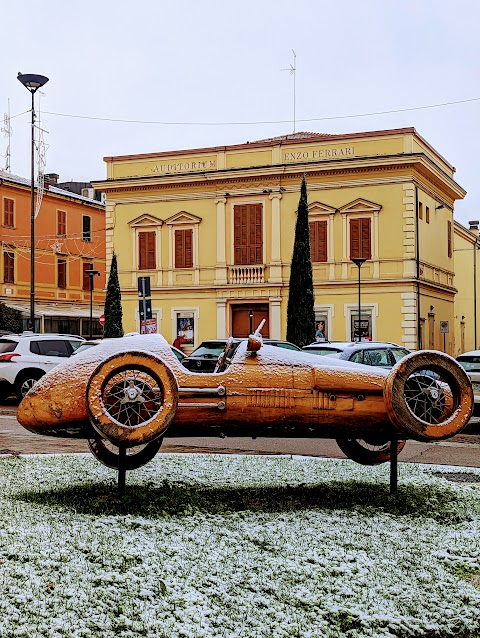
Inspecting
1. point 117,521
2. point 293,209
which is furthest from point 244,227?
point 117,521

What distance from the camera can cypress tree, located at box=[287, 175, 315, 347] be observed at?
107ft

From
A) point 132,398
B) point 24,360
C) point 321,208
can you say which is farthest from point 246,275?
point 132,398

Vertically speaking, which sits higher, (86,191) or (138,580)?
(86,191)

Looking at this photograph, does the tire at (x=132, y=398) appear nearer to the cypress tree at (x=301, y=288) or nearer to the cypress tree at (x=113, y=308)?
the cypress tree at (x=301, y=288)

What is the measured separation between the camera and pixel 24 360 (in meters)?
20.8

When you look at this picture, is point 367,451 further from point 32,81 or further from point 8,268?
point 8,268

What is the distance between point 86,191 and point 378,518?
185ft

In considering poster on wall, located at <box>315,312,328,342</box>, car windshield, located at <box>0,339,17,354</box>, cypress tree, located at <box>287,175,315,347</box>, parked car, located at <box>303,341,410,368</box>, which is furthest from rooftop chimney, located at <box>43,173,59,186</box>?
parked car, located at <box>303,341,410,368</box>

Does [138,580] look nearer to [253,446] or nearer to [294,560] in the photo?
[294,560]

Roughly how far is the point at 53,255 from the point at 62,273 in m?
1.27

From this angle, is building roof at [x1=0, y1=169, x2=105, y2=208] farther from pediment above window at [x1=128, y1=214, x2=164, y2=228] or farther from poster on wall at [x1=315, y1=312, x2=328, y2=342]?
poster on wall at [x1=315, y1=312, x2=328, y2=342]

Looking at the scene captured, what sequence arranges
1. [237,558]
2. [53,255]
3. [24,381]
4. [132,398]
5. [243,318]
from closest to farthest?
[237,558]
[132,398]
[24,381]
[243,318]
[53,255]

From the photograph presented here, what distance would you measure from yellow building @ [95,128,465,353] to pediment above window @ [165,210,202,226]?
0.04 metres

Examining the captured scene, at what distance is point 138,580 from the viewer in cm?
523
